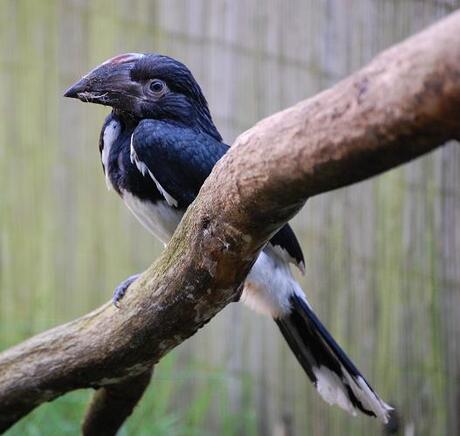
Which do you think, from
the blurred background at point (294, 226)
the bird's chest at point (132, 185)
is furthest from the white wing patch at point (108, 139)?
the blurred background at point (294, 226)

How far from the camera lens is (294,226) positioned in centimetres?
400

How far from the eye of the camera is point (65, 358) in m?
2.39

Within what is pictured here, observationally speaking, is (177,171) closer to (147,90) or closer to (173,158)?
(173,158)

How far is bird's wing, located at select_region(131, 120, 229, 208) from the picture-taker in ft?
8.25

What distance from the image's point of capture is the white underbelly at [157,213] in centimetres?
268

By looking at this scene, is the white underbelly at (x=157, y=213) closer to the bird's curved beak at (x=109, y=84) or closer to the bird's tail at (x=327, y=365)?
the bird's curved beak at (x=109, y=84)

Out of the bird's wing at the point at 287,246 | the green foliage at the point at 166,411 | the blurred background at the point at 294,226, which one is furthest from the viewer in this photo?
the blurred background at the point at 294,226

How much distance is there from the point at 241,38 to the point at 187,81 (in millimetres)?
1284

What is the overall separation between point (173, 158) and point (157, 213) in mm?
241

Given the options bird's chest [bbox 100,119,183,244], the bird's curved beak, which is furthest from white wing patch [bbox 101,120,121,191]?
the bird's curved beak

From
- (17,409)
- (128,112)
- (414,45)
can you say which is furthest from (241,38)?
(414,45)

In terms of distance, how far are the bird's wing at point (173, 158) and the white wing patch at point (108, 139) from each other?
0.21 meters

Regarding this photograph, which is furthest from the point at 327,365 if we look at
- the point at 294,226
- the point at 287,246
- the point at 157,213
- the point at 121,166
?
Answer: the point at 294,226

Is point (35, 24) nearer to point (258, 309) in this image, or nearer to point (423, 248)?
point (258, 309)
